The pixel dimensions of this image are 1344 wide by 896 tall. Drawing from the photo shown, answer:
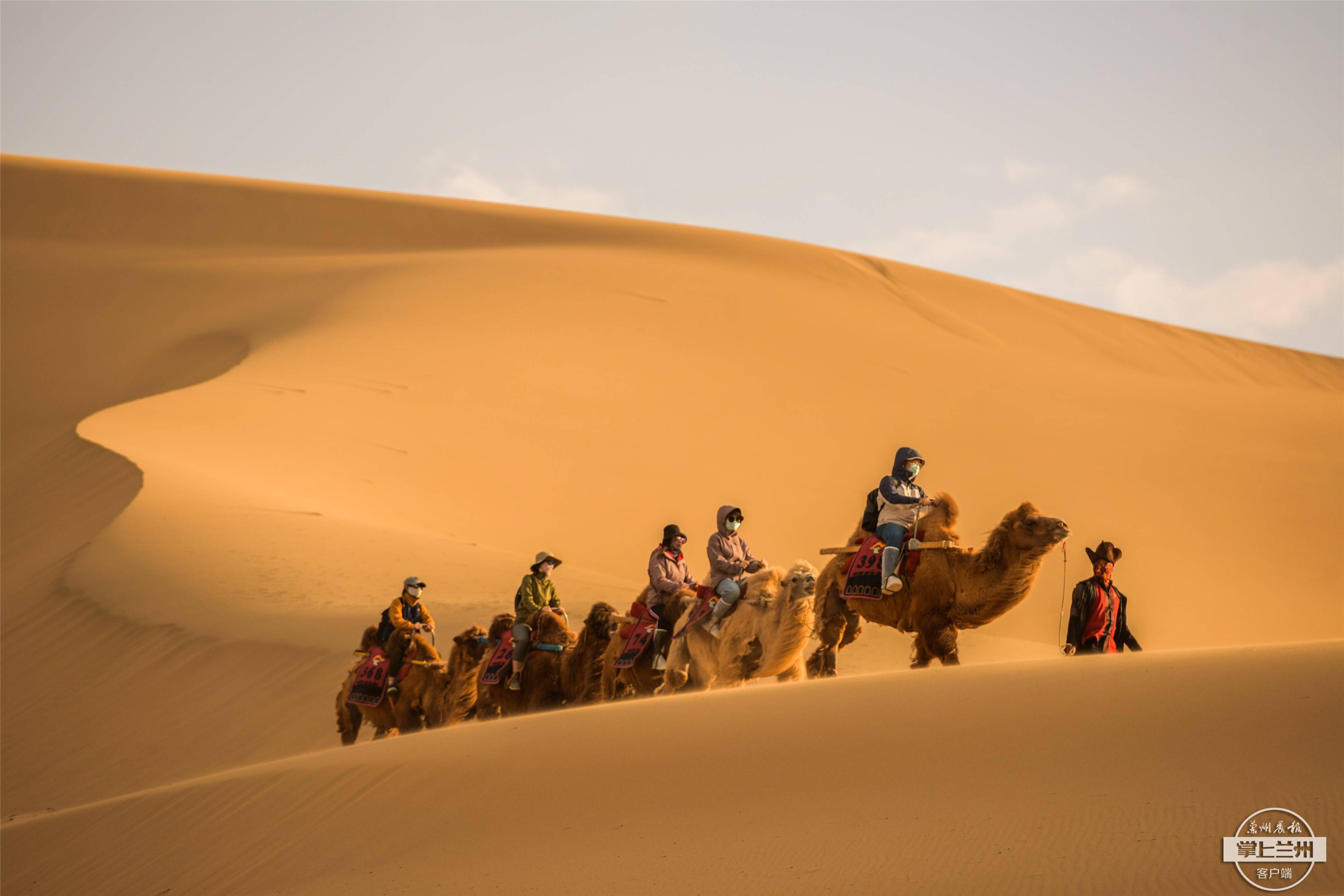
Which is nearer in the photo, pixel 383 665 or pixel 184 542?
pixel 383 665

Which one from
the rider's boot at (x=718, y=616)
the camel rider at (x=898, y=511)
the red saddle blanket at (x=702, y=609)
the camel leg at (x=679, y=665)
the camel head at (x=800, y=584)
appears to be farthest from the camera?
the camel leg at (x=679, y=665)

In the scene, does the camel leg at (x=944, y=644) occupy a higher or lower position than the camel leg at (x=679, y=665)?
higher

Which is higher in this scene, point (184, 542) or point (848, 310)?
point (848, 310)

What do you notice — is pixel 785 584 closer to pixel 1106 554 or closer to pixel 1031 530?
pixel 1031 530

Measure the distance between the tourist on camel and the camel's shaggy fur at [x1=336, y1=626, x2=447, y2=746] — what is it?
6.82 meters

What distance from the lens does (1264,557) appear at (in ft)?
80.0

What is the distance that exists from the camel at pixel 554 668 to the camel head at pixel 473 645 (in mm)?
202

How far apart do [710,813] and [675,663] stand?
4.81 meters

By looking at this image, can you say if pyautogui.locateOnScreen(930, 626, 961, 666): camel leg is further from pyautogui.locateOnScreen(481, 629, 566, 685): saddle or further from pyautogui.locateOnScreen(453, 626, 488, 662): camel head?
pyautogui.locateOnScreen(453, 626, 488, 662): camel head

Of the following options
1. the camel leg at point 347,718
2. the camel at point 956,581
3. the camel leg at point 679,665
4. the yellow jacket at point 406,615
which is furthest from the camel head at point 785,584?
the camel leg at point 347,718

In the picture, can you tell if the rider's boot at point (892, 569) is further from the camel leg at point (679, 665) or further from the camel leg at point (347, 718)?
the camel leg at point (347, 718)

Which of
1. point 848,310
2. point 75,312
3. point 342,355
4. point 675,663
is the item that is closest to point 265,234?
point 75,312

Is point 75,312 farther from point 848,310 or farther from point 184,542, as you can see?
point 848,310

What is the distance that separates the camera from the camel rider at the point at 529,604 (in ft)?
43.1
